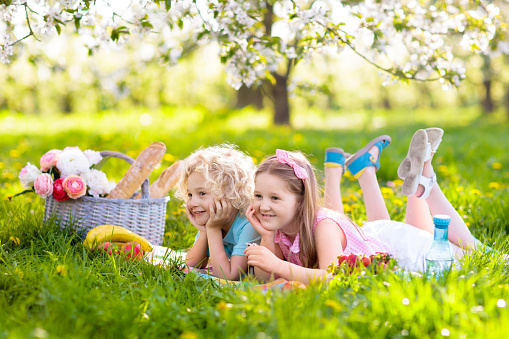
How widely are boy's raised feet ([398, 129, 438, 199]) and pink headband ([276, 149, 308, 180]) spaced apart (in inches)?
28.0

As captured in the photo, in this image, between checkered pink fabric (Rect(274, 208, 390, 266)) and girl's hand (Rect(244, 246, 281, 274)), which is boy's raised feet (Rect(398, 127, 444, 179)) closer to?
checkered pink fabric (Rect(274, 208, 390, 266))

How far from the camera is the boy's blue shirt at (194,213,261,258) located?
8.84ft

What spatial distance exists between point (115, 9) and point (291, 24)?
1101mm

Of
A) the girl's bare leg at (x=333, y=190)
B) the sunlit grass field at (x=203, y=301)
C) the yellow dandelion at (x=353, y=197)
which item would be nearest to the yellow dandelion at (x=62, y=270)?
the sunlit grass field at (x=203, y=301)

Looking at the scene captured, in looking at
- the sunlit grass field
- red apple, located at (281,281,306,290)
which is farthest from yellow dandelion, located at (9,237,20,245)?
red apple, located at (281,281,306,290)

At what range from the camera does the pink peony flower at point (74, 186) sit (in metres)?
3.00

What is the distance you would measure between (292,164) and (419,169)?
0.81 metres

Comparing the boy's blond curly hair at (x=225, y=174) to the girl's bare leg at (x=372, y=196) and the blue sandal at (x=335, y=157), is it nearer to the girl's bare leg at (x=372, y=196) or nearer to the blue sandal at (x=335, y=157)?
the blue sandal at (x=335, y=157)

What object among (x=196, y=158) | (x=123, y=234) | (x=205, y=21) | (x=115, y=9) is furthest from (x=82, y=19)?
(x=123, y=234)

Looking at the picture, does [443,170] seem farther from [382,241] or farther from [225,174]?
[225,174]

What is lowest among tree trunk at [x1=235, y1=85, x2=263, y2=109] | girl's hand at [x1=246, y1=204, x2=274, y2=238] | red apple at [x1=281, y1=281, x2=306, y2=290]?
red apple at [x1=281, y1=281, x2=306, y2=290]

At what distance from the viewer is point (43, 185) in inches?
119

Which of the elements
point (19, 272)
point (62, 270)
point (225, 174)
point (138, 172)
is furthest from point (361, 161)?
point (19, 272)

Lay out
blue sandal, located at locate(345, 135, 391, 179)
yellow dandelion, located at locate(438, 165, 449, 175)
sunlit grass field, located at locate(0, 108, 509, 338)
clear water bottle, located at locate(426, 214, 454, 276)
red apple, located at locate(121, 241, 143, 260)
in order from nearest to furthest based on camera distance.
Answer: sunlit grass field, located at locate(0, 108, 509, 338), clear water bottle, located at locate(426, 214, 454, 276), red apple, located at locate(121, 241, 143, 260), blue sandal, located at locate(345, 135, 391, 179), yellow dandelion, located at locate(438, 165, 449, 175)
